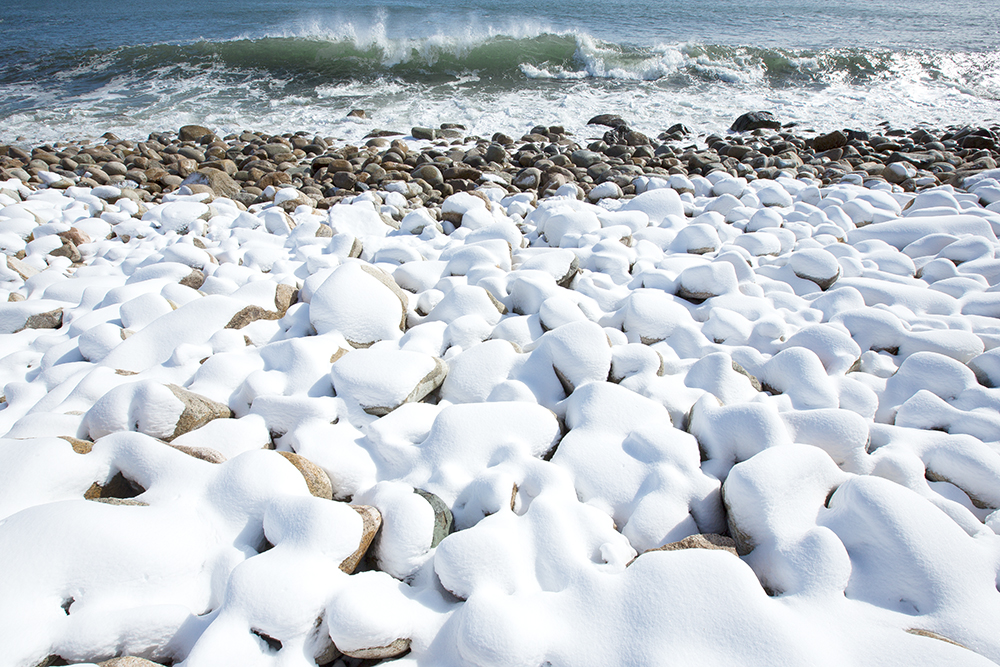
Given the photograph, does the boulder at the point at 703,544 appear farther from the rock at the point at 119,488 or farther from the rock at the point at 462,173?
the rock at the point at 462,173

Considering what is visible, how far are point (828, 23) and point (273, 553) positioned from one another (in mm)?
17903

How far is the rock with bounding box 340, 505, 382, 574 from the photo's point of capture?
4.17ft

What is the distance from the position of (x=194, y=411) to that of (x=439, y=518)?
897mm

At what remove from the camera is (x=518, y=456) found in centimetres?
162

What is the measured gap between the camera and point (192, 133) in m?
6.71

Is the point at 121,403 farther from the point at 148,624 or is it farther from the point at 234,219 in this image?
the point at 234,219

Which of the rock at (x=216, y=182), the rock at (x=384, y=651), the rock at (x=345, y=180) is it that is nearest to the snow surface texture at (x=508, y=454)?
the rock at (x=384, y=651)

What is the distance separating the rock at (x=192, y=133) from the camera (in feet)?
21.8

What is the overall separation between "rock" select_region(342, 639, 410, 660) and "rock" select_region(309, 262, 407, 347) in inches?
50.2

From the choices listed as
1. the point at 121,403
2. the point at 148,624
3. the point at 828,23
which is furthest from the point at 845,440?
the point at 828,23

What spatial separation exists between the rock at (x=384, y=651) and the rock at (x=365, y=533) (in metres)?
0.18

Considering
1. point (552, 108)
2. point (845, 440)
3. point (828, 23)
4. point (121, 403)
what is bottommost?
point (845, 440)

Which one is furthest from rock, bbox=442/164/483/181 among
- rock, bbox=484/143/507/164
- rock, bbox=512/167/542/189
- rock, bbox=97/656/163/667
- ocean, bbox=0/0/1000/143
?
rock, bbox=97/656/163/667

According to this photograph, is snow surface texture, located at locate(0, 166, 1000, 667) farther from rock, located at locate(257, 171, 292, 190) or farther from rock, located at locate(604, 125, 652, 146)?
rock, located at locate(604, 125, 652, 146)
